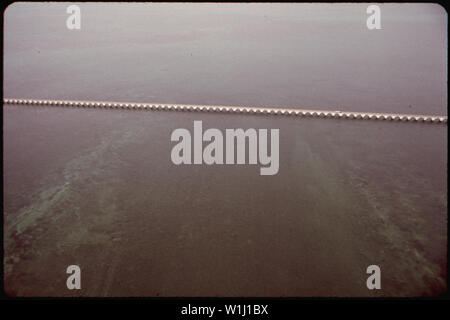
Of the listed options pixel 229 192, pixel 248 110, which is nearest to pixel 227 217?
pixel 229 192

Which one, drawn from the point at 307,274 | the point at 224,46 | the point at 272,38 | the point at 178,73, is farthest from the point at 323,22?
the point at 307,274

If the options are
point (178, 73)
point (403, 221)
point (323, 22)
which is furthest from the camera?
point (323, 22)

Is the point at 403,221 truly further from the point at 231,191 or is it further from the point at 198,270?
the point at 198,270

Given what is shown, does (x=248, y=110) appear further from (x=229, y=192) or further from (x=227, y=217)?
(x=227, y=217)

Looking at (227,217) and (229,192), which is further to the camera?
(229,192)

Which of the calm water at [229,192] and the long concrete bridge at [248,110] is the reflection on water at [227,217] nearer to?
the calm water at [229,192]

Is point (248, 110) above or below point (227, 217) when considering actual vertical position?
above
